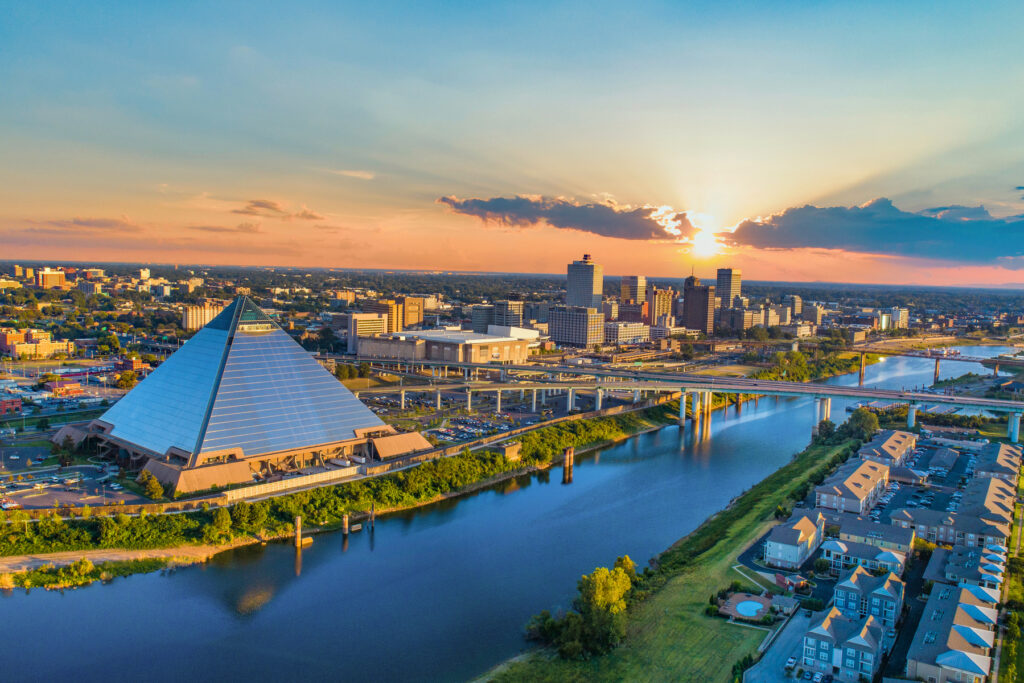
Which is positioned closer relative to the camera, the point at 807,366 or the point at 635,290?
the point at 807,366

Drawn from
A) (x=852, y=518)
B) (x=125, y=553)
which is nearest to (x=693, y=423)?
(x=852, y=518)

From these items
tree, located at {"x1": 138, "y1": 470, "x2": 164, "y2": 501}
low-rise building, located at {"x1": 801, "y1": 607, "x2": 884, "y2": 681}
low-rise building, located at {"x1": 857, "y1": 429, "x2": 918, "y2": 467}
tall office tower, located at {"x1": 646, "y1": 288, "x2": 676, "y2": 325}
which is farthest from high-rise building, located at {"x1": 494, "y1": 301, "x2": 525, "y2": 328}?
low-rise building, located at {"x1": 801, "y1": 607, "x2": 884, "y2": 681}

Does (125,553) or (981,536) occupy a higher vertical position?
(981,536)

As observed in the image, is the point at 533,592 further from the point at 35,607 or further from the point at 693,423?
the point at 693,423

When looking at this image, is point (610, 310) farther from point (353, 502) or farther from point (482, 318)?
point (353, 502)

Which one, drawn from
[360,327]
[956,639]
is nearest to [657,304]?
[360,327]

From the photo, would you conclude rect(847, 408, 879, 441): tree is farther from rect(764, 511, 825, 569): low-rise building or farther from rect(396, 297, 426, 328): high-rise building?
rect(396, 297, 426, 328): high-rise building
